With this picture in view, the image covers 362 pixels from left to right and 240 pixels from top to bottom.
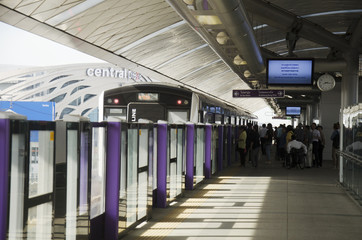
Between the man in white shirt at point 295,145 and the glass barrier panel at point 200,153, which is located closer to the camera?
the glass barrier panel at point 200,153

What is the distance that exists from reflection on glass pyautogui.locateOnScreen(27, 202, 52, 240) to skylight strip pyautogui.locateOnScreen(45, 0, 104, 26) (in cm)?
1139

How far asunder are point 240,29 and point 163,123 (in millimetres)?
3660

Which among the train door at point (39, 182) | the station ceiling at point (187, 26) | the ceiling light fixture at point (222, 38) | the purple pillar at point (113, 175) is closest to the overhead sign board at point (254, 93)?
the station ceiling at point (187, 26)

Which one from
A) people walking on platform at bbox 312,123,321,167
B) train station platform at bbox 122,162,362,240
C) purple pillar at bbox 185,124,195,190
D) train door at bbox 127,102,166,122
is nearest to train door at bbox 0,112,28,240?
train station platform at bbox 122,162,362,240

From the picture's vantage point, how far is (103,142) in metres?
6.90

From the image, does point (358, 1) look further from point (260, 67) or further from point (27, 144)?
point (27, 144)

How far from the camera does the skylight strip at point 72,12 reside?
15562 mm

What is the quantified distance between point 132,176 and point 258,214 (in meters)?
2.64

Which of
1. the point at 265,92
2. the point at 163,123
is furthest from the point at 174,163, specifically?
the point at 265,92

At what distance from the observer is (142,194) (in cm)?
830

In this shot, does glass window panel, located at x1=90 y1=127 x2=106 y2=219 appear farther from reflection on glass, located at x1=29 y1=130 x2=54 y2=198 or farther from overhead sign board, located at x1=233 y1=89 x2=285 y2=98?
overhead sign board, located at x1=233 y1=89 x2=285 y2=98

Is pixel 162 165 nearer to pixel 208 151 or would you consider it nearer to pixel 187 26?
pixel 208 151

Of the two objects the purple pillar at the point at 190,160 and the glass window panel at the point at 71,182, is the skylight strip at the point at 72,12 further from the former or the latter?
the glass window panel at the point at 71,182

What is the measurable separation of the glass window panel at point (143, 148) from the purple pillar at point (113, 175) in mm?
1256
